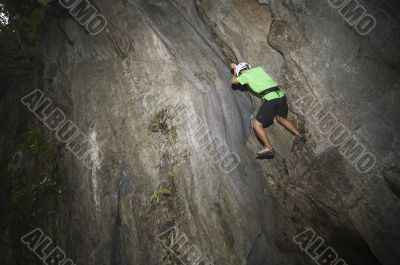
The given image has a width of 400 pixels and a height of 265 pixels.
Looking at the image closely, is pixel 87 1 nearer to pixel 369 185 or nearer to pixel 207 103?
pixel 207 103

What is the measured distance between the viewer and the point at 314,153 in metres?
7.37

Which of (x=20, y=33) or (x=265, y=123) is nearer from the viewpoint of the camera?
(x=265, y=123)

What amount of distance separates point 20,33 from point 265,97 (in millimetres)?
10118

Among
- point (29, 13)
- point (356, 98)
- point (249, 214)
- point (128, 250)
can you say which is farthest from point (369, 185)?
point (29, 13)

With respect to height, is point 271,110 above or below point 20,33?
below
